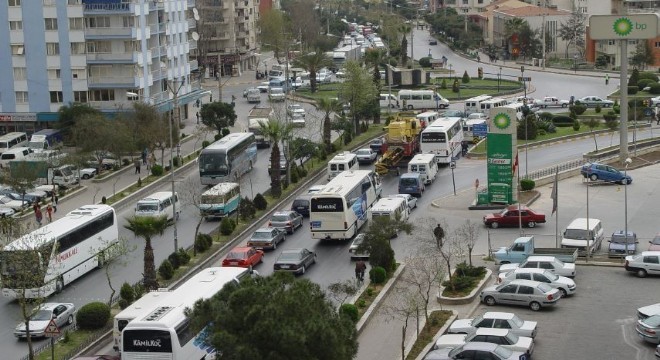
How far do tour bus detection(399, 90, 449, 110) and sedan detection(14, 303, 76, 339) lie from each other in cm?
5202

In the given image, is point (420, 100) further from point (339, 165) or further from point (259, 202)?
point (259, 202)

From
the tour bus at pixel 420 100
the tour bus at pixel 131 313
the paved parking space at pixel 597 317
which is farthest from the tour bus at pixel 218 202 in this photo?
the tour bus at pixel 420 100

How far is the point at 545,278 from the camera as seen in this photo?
124ft

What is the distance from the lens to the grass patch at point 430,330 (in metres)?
32.5

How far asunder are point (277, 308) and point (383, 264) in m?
17.9

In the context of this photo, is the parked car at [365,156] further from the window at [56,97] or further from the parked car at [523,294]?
the parked car at [523,294]

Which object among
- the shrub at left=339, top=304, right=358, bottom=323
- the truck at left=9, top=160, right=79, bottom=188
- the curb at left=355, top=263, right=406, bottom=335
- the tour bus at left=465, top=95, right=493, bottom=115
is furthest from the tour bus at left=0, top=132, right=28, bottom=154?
the shrub at left=339, top=304, right=358, bottom=323

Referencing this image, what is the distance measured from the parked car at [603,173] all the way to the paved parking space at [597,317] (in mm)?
15703

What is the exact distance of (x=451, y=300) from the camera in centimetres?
3747

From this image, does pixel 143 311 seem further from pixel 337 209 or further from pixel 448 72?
pixel 448 72

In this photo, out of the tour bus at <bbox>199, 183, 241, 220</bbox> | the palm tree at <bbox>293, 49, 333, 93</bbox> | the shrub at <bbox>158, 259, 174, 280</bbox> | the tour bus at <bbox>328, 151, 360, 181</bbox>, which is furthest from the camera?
the palm tree at <bbox>293, 49, 333, 93</bbox>

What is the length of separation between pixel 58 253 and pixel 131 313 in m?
8.88

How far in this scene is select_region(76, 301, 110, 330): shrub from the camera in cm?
3575

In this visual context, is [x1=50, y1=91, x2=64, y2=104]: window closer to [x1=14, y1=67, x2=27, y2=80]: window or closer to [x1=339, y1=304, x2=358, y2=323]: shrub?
[x1=14, y1=67, x2=27, y2=80]: window
